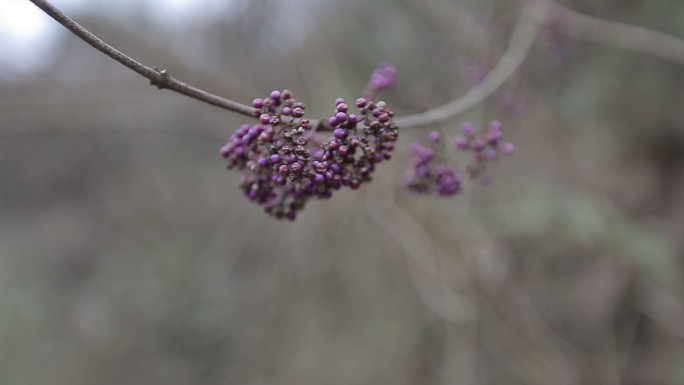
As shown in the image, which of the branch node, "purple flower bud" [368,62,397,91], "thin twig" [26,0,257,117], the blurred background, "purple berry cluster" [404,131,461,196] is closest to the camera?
"thin twig" [26,0,257,117]

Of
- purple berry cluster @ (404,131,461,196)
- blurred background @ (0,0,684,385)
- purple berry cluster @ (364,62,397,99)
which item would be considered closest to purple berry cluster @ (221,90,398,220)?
purple berry cluster @ (404,131,461,196)

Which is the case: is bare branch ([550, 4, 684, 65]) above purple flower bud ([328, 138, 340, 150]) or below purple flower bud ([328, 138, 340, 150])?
above

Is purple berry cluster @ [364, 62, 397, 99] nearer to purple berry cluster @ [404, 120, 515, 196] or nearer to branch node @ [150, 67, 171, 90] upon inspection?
purple berry cluster @ [404, 120, 515, 196]

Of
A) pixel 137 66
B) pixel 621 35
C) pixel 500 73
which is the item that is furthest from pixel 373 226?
pixel 137 66

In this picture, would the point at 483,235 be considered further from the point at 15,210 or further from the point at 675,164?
the point at 15,210

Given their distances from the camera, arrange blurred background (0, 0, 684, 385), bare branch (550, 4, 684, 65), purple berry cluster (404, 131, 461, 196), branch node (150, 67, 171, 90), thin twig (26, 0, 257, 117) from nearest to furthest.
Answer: thin twig (26, 0, 257, 117) < branch node (150, 67, 171, 90) < purple berry cluster (404, 131, 461, 196) < bare branch (550, 4, 684, 65) < blurred background (0, 0, 684, 385)

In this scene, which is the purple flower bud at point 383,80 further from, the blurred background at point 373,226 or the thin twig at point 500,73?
the blurred background at point 373,226

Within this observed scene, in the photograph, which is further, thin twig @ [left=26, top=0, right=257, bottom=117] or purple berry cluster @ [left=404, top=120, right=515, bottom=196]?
purple berry cluster @ [left=404, top=120, right=515, bottom=196]
